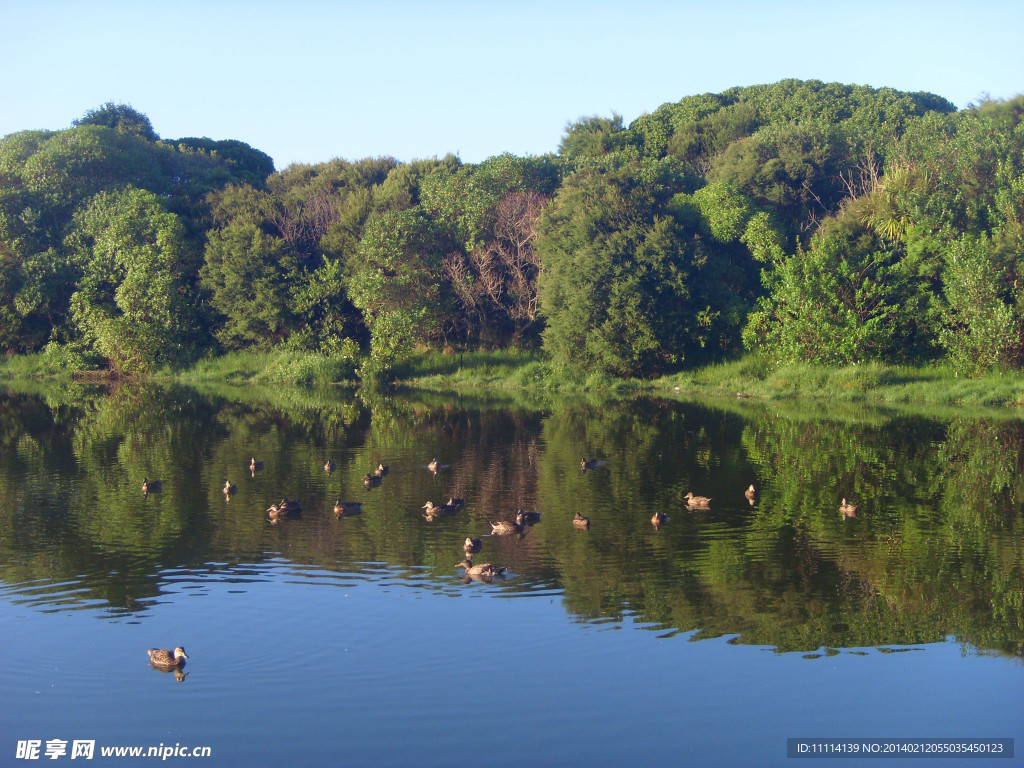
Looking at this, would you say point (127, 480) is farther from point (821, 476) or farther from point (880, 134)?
point (880, 134)

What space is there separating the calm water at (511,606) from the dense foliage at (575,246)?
1873 cm

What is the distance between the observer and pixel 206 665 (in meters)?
9.94

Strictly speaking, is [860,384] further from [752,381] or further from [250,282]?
[250,282]

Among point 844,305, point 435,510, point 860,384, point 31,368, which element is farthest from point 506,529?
point 31,368

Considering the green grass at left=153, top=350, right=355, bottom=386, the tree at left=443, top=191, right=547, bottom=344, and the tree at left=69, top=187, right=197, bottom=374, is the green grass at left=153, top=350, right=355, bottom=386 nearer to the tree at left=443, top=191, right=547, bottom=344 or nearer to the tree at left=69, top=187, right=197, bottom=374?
the tree at left=69, top=187, right=197, bottom=374

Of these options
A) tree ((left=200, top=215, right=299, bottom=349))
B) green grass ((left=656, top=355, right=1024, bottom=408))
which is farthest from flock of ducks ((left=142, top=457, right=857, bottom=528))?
tree ((left=200, top=215, right=299, bottom=349))

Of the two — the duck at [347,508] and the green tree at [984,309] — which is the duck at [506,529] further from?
the green tree at [984,309]

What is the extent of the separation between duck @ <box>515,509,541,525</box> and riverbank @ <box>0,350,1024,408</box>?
23.4 metres

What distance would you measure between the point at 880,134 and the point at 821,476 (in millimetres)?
36838

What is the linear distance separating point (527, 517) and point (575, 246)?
30.0m

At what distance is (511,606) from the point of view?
38.8ft

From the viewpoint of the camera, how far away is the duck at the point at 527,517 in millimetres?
15859

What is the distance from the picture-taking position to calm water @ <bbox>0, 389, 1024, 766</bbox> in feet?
28.6

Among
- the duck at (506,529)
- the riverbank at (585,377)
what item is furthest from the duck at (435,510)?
the riverbank at (585,377)
